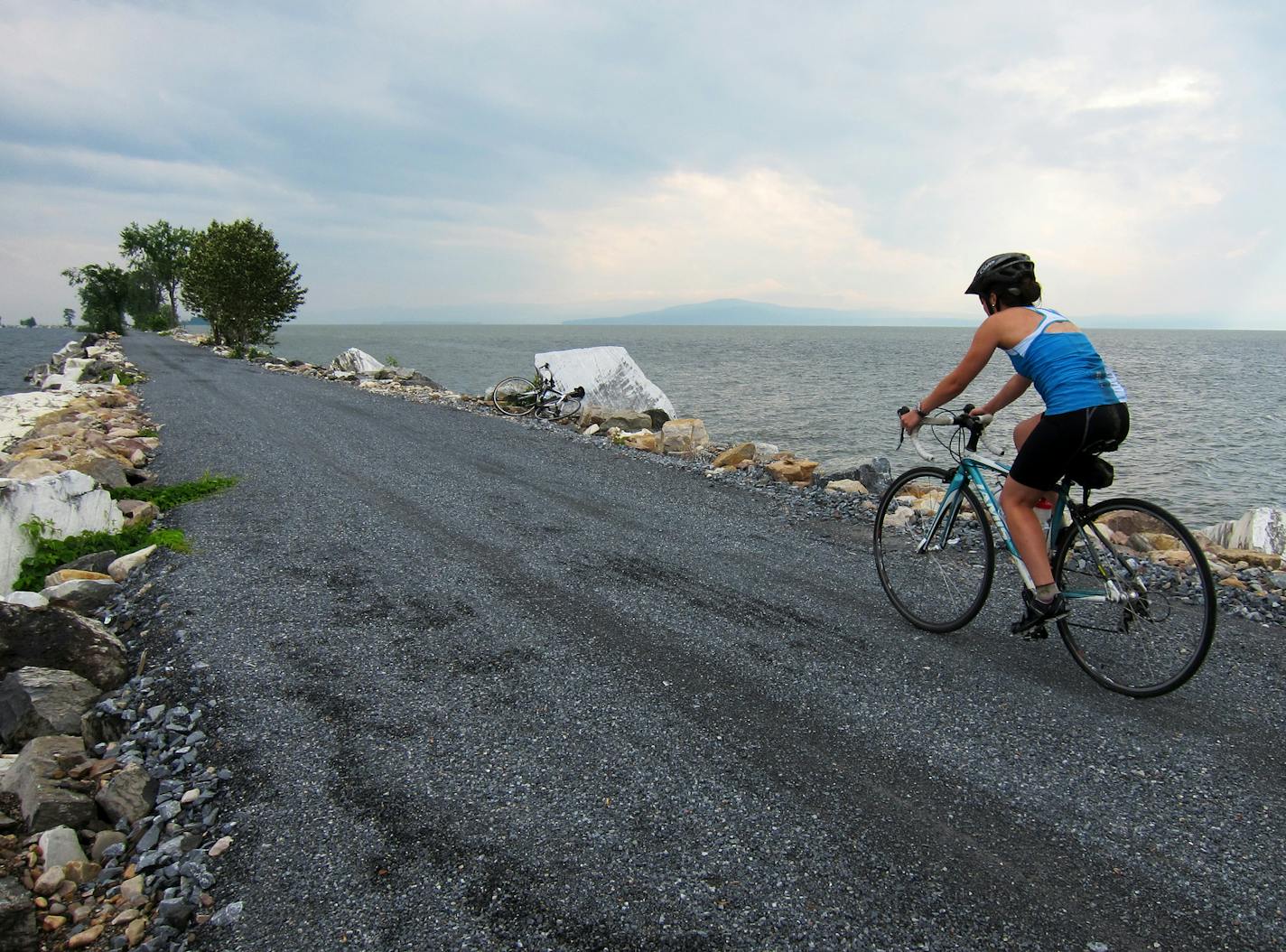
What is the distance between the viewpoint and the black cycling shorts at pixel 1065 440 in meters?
4.15

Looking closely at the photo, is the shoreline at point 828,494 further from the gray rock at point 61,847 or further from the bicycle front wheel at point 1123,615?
the gray rock at point 61,847

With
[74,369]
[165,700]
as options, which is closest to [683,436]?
[165,700]

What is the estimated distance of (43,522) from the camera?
7035 millimetres

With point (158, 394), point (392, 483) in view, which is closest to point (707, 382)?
point (158, 394)

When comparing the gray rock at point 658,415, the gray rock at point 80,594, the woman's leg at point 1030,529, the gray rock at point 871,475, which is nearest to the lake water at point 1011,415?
the gray rock at point 658,415

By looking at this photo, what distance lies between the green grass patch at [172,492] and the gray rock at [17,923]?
643 cm

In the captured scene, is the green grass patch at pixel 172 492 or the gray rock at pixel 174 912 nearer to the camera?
the gray rock at pixel 174 912

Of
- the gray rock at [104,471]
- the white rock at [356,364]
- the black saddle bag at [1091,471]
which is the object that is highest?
the white rock at [356,364]

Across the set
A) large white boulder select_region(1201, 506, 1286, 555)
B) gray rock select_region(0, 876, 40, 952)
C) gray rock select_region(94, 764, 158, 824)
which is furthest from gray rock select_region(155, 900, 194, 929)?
large white boulder select_region(1201, 506, 1286, 555)

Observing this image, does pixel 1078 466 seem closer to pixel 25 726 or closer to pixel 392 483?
pixel 25 726

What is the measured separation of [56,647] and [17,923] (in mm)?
2639

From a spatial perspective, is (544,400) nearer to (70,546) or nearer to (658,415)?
(658,415)

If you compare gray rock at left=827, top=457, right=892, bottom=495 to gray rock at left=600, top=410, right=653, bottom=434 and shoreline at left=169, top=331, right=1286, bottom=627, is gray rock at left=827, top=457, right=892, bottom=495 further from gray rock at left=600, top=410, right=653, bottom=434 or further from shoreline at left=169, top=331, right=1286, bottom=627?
gray rock at left=600, top=410, right=653, bottom=434

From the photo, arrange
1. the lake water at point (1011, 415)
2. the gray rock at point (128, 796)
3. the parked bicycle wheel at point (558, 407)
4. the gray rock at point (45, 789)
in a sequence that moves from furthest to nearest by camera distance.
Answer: the lake water at point (1011, 415), the parked bicycle wheel at point (558, 407), the gray rock at point (128, 796), the gray rock at point (45, 789)
